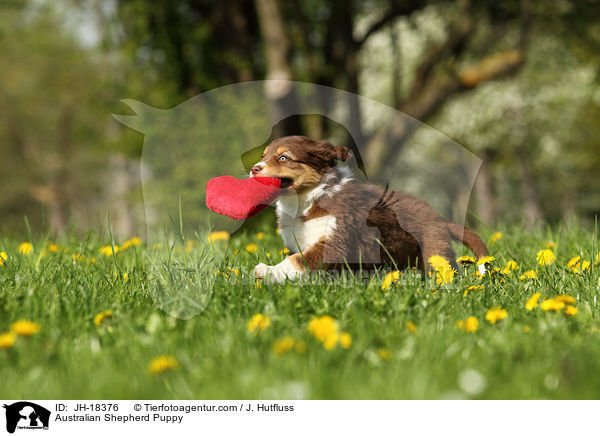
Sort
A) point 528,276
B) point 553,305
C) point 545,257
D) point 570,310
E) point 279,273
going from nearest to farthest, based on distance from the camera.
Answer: point 553,305 → point 570,310 → point 279,273 → point 528,276 → point 545,257

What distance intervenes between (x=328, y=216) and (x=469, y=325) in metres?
0.98

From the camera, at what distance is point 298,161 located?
304cm

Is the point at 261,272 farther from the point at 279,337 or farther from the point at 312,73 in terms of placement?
the point at 312,73

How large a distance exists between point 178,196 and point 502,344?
1.87m

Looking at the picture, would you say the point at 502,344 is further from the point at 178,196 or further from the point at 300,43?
the point at 300,43

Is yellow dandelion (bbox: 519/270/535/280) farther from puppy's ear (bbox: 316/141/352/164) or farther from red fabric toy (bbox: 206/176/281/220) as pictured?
red fabric toy (bbox: 206/176/281/220)

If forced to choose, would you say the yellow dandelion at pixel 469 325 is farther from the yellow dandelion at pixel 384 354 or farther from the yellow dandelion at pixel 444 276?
the yellow dandelion at pixel 444 276

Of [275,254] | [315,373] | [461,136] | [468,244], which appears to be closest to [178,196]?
[275,254]

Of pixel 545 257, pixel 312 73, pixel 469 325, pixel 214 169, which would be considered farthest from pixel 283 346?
pixel 312 73

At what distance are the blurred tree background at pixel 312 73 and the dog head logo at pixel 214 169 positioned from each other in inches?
5.7

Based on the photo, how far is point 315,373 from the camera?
2.03 meters
